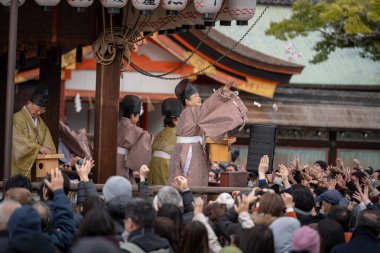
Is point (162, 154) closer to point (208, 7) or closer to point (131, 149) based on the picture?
point (131, 149)

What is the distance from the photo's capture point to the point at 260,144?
50.4 ft

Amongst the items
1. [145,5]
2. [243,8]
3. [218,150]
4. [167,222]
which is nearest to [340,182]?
[218,150]

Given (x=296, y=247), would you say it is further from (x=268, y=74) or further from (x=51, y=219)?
(x=268, y=74)

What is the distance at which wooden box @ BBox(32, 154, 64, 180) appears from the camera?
1419 cm

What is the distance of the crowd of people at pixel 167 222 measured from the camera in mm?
9023

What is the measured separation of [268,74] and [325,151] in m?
2.39

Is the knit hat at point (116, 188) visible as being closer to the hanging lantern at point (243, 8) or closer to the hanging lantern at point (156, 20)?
the hanging lantern at point (243, 8)

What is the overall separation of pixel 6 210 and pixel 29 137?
197 inches

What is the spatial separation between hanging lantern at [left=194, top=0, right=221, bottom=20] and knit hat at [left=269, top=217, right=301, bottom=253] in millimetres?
4815

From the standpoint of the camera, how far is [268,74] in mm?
25469

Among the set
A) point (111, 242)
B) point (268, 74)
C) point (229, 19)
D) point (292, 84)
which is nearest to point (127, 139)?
point (229, 19)

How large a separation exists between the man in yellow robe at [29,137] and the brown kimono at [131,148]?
46.9 inches

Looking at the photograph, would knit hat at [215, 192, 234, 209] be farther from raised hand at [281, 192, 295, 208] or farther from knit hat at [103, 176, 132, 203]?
knit hat at [103, 176, 132, 203]

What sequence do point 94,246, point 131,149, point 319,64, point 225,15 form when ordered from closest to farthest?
1. point 94,246
2. point 225,15
3. point 131,149
4. point 319,64
